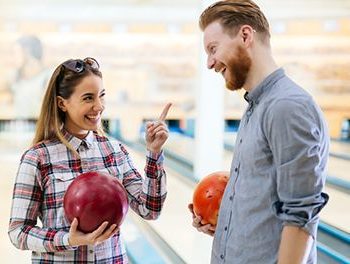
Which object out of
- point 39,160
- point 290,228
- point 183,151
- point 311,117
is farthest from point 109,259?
point 183,151

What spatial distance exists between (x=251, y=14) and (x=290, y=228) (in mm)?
421

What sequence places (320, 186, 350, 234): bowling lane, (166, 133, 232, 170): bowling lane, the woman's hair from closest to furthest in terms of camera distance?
the woman's hair, (320, 186, 350, 234): bowling lane, (166, 133, 232, 170): bowling lane

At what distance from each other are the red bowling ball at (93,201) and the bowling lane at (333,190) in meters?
1.83

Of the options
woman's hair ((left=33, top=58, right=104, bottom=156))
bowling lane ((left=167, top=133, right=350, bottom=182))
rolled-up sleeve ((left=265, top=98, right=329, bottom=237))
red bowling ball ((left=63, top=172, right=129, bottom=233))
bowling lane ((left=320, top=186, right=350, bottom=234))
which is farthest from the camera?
bowling lane ((left=167, top=133, right=350, bottom=182))

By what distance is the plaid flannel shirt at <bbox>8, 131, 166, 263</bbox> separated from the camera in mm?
1162

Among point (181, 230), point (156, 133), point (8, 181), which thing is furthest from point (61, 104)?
point (8, 181)

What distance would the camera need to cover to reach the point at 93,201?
1.14 meters

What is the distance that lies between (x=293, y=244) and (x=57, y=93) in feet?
2.18

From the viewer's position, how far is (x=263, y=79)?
1033mm

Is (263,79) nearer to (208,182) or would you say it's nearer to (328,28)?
(208,182)

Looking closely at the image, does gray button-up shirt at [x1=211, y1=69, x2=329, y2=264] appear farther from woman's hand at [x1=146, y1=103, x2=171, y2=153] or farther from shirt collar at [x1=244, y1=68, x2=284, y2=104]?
woman's hand at [x1=146, y1=103, x2=171, y2=153]

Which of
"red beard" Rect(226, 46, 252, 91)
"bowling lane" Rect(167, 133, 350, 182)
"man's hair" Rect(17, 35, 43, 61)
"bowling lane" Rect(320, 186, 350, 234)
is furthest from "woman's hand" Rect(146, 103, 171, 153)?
"man's hair" Rect(17, 35, 43, 61)

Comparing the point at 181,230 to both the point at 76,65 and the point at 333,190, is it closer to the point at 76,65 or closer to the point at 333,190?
the point at 333,190

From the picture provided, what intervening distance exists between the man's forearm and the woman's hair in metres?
0.54
